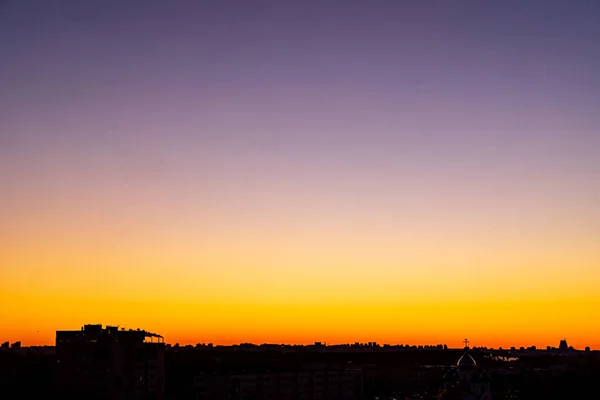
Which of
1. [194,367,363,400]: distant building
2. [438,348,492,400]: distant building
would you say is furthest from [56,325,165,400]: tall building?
[438,348,492,400]: distant building

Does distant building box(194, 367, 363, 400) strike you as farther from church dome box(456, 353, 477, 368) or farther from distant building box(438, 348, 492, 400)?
church dome box(456, 353, 477, 368)

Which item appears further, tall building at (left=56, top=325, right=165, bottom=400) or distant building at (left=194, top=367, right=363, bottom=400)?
distant building at (left=194, top=367, right=363, bottom=400)

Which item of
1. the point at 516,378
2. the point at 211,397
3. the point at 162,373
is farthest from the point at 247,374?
the point at 516,378

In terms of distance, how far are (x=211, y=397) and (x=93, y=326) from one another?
2078cm

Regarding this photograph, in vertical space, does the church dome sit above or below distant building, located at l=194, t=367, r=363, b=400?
above

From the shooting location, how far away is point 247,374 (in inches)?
4299

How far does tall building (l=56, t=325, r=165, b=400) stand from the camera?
82750mm

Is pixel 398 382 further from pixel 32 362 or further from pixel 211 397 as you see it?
pixel 32 362

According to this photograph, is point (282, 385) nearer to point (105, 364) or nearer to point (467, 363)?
point (467, 363)

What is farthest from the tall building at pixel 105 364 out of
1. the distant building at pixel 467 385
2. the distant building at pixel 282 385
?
the distant building at pixel 467 385

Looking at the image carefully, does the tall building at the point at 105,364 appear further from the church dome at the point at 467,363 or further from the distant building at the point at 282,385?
the church dome at the point at 467,363

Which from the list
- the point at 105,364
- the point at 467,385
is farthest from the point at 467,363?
the point at 105,364

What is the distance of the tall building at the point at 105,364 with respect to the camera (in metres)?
82.8

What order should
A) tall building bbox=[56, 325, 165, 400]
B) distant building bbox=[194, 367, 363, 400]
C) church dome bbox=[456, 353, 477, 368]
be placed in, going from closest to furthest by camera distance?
tall building bbox=[56, 325, 165, 400] → church dome bbox=[456, 353, 477, 368] → distant building bbox=[194, 367, 363, 400]
